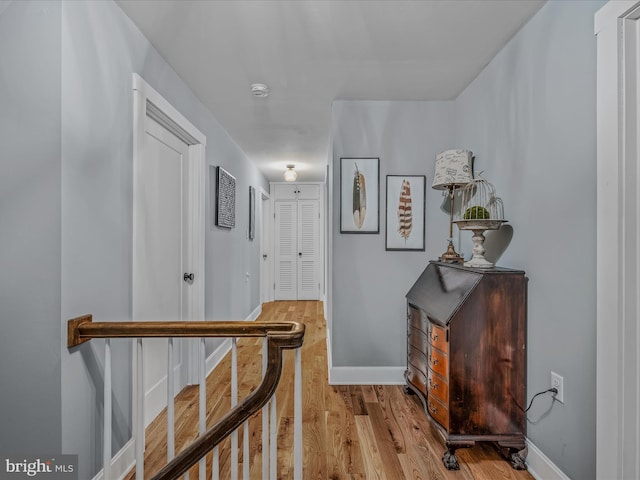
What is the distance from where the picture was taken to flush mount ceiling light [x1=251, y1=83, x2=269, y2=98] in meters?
2.73

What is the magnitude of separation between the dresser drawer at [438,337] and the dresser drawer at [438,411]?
0.31 meters

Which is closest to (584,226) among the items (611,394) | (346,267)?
(611,394)

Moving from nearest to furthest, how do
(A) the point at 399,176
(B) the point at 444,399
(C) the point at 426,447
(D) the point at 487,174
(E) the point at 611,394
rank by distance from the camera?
1. (E) the point at 611,394
2. (B) the point at 444,399
3. (C) the point at 426,447
4. (D) the point at 487,174
5. (A) the point at 399,176

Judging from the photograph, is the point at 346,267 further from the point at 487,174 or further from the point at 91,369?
the point at 91,369

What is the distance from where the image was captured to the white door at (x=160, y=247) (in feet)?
7.01

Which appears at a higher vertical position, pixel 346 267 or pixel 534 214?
pixel 534 214

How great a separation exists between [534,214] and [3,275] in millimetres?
2390

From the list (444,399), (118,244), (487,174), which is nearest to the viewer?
(118,244)

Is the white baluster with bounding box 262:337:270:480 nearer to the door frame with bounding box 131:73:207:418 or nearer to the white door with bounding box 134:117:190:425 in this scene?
the white door with bounding box 134:117:190:425

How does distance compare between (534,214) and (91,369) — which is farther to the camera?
(534,214)

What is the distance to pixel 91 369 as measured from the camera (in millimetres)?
1604

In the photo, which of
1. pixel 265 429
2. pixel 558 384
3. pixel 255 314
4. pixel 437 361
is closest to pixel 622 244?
pixel 558 384

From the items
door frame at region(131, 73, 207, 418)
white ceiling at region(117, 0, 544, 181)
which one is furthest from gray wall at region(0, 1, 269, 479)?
door frame at region(131, 73, 207, 418)

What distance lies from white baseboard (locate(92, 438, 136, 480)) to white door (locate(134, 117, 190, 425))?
0.42 m
